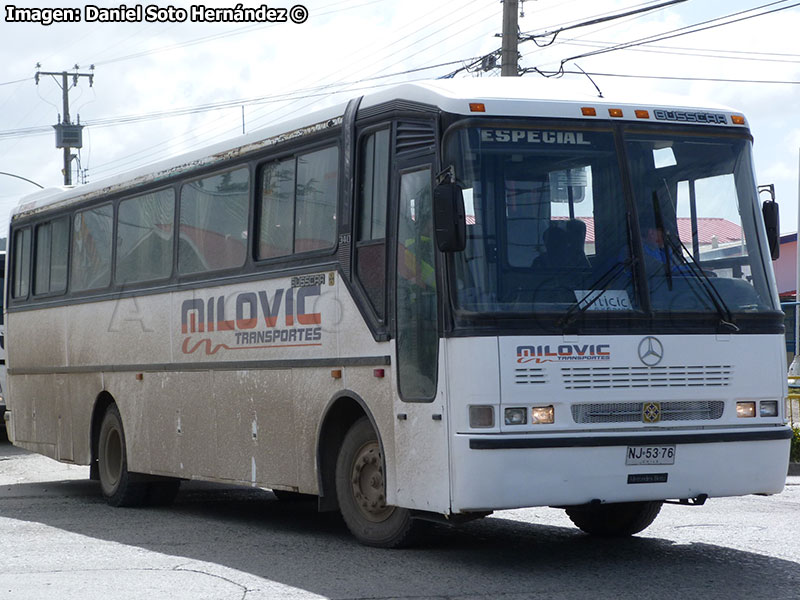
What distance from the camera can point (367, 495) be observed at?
31.9 ft

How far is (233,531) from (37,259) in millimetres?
6238

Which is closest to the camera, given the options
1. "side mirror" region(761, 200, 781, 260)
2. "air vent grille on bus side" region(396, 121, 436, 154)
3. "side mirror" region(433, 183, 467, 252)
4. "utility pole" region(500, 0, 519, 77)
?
"side mirror" region(433, 183, 467, 252)

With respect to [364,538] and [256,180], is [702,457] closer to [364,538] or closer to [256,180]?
[364,538]

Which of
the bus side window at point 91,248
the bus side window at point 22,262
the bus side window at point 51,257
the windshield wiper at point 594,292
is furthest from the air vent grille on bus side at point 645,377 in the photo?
the bus side window at point 22,262

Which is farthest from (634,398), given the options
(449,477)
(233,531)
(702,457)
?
(233,531)

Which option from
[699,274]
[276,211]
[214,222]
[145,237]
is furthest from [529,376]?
[145,237]

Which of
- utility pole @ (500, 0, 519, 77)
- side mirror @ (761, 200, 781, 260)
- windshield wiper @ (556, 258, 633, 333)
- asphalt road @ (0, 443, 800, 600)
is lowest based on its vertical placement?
asphalt road @ (0, 443, 800, 600)

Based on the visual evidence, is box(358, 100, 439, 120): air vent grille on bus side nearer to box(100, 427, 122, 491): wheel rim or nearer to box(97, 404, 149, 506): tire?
box(97, 404, 149, 506): tire

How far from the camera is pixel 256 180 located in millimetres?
11328

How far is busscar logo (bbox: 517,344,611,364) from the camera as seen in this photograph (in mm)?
8375

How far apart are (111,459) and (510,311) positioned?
7.05 m

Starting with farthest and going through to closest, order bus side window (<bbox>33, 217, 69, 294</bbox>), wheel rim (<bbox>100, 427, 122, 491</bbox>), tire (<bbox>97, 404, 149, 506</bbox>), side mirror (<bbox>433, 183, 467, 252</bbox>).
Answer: bus side window (<bbox>33, 217, 69, 294</bbox>) < wheel rim (<bbox>100, 427, 122, 491</bbox>) < tire (<bbox>97, 404, 149, 506</bbox>) < side mirror (<bbox>433, 183, 467, 252</bbox>)

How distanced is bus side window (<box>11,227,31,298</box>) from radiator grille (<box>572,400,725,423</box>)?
972 cm


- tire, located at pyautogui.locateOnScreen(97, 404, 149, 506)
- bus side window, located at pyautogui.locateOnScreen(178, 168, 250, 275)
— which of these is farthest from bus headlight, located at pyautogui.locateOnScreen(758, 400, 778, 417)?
tire, located at pyautogui.locateOnScreen(97, 404, 149, 506)
